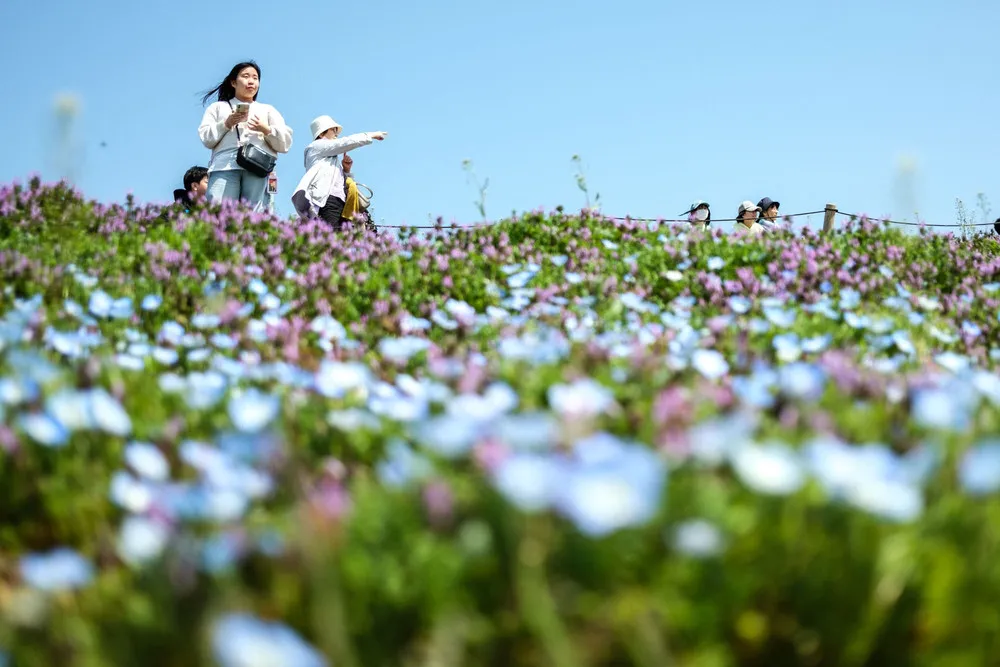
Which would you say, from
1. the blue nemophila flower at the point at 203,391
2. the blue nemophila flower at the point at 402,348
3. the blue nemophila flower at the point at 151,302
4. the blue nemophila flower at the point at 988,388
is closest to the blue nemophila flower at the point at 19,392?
the blue nemophila flower at the point at 203,391

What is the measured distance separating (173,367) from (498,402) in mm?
1733

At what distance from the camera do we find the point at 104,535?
172cm

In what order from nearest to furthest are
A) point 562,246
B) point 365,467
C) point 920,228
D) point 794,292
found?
point 365,467 < point 794,292 < point 562,246 < point 920,228

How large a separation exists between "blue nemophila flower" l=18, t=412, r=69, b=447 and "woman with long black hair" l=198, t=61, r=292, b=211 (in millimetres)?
7258

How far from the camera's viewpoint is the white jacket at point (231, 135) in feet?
30.2

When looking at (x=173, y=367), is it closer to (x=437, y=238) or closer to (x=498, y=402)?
(x=498, y=402)

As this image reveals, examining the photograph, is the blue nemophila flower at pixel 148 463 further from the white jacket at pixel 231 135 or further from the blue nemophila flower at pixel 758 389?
the white jacket at pixel 231 135

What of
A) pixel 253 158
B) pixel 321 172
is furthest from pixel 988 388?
pixel 321 172

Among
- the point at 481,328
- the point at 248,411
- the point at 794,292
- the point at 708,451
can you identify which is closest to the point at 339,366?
the point at 248,411

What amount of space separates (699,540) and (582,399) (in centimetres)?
82

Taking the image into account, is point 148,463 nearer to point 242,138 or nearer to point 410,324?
point 410,324

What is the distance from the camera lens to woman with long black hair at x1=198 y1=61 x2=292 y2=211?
9.07 meters

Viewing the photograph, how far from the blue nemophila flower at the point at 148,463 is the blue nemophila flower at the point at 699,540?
45.4 inches

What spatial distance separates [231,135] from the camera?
9422 mm
